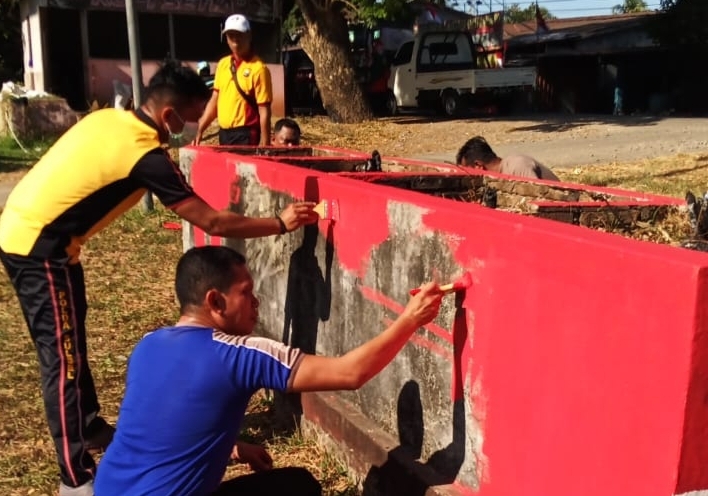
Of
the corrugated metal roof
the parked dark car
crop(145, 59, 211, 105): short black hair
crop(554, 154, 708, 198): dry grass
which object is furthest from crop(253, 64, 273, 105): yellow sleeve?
the corrugated metal roof

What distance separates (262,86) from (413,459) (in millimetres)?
4041

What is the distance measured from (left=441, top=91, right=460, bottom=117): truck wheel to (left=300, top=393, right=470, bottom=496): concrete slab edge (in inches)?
696

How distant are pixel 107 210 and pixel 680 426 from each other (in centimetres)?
232

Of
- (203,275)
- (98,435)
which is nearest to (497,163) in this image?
(98,435)

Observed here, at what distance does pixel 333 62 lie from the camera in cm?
1856

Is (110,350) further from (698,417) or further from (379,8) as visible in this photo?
(379,8)

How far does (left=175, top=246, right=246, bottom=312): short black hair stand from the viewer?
254 cm

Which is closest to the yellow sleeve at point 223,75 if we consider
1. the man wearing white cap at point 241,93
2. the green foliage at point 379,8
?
the man wearing white cap at point 241,93

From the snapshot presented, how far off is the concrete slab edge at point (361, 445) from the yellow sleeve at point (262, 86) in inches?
124

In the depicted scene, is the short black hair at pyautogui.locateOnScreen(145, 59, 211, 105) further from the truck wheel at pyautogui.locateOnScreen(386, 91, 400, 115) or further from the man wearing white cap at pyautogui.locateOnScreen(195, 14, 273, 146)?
the truck wheel at pyautogui.locateOnScreen(386, 91, 400, 115)

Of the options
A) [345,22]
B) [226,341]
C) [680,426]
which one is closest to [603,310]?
[680,426]

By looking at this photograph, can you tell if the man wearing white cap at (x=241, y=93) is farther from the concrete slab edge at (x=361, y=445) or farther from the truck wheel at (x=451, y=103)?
the truck wheel at (x=451, y=103)

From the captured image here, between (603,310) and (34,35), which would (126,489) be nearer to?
(603,310)

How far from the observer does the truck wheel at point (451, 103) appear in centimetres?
2103
